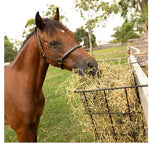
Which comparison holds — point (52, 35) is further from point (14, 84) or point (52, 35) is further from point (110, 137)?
point (110, 137)

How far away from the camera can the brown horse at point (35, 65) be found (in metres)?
1.36

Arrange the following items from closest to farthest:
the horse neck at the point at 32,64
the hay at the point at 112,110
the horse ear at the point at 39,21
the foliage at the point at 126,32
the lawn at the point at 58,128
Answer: the hay at the point at 112,110 < the horse ear at the point at 39,21 < the horse neck at the point at 32,64 < the lawn at the point at 58,128 < the foliage at the point at 126,32

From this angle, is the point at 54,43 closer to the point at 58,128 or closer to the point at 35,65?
the point at 35,65

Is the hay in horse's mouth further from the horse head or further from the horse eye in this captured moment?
Result: the horse eye

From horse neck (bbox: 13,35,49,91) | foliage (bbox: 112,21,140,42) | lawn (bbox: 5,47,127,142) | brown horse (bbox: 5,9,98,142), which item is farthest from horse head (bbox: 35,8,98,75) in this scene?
foliage (bbox: 112,21,140,42)

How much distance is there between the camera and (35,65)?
1.52m

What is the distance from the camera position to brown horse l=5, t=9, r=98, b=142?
136 cm

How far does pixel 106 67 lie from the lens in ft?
5.73

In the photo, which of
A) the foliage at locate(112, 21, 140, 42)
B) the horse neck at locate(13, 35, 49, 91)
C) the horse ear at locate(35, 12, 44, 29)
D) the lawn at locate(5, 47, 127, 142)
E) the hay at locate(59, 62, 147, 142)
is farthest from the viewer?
the foliage at locate(112, 21, 140, 42)

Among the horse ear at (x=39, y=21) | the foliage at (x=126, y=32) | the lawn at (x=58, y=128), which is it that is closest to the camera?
the horse ear at (x=39, y=21)

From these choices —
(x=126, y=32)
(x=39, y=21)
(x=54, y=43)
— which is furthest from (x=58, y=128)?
(x=126, y=32)

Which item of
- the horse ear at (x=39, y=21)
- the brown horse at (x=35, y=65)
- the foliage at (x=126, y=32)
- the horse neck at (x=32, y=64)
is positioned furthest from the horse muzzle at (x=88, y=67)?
the foliage at (x=126, y=32)

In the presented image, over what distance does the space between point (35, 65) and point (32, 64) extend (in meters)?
0.04

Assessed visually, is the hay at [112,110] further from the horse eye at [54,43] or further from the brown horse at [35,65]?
the horse eye at [54,43]
